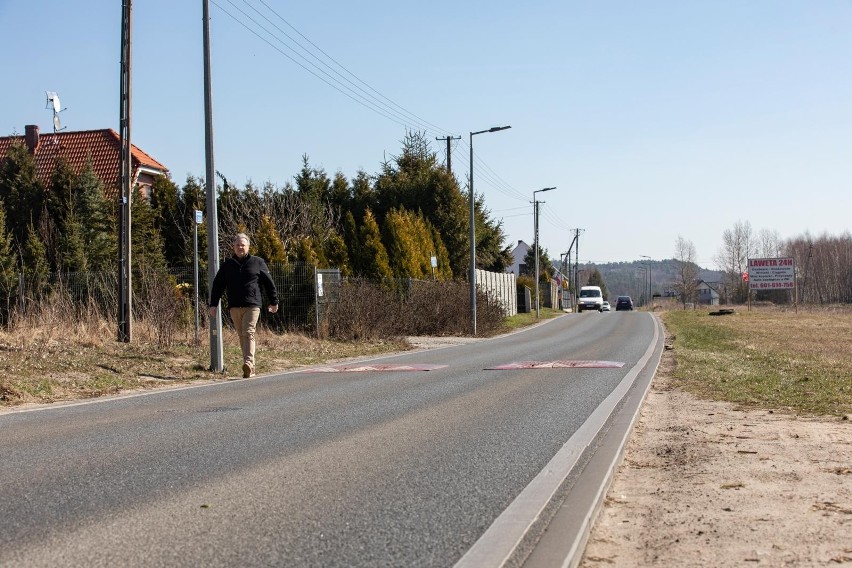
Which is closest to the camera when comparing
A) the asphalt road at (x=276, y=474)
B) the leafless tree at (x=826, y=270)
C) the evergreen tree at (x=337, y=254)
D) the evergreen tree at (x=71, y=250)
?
the asphalt road at (x=276, y=474)

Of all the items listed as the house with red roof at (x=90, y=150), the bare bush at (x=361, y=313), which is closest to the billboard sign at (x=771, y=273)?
the house with red roof at (x=90, y=150)

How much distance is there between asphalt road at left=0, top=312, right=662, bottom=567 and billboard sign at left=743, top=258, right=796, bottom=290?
67.6 metres

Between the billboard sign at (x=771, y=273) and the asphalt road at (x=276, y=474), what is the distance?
6764 cm

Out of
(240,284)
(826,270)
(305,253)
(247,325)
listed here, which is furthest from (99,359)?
(826,270)

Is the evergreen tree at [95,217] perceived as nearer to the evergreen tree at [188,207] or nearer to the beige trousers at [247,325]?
the evergreen tree at [188,207]

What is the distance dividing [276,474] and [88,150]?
43.4 m

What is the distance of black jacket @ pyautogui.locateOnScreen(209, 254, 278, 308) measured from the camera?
1413cm

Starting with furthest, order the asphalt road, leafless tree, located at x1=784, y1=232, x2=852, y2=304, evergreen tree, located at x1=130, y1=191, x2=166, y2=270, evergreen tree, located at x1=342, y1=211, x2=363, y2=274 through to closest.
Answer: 1. leafless tree, located at x1=784, y1=232, x2=852, y2=304
2. evergreen tree, located at x1=342, y1=211, x2=363, y2=274
3. evergreen tree, located at x1=130, y1=191, x2=166, y2=270
4. the asphalt road

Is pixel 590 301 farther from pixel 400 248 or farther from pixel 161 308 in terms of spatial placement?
pixel 161 308

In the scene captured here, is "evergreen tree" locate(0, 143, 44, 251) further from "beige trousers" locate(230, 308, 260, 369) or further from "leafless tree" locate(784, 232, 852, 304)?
"leafless tree" locate(784, 232, 852, 304)

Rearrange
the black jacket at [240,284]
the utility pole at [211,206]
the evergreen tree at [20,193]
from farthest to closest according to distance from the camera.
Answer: the evergreen tree at [20,193], the utility pole at [211,206], the black jacket at [240,284]

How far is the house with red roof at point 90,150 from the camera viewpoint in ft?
153

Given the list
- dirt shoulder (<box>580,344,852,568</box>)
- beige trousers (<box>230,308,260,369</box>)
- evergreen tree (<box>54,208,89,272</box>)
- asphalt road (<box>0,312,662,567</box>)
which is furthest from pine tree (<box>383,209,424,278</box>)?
dirt shoulder (<box>580,344,852,568</box>)

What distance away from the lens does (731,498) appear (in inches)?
225
